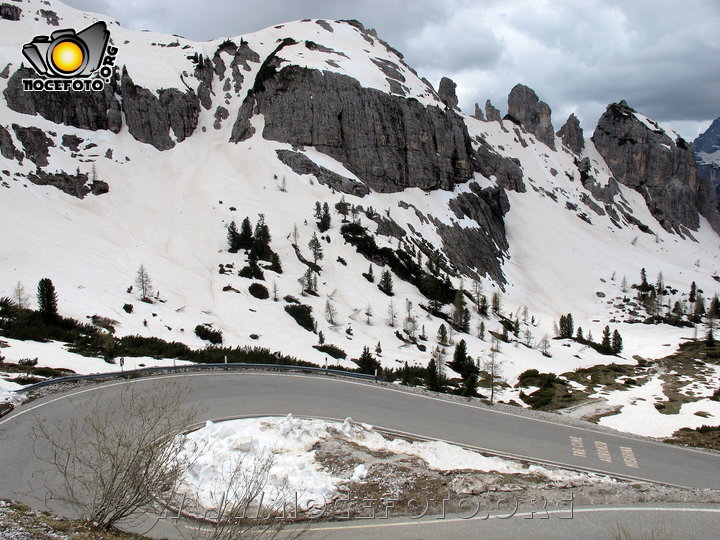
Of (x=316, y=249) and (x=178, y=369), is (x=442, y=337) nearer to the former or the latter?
(x=316, y=249)

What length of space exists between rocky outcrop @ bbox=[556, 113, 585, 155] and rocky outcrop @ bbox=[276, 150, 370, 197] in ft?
446

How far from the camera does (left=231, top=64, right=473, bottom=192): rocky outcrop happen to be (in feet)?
345

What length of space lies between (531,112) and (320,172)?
452ft

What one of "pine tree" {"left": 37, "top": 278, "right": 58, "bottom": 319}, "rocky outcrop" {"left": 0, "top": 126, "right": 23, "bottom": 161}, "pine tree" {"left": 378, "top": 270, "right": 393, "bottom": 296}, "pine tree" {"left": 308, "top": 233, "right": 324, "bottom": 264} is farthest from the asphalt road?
"rocky outcrop" {"left": 0, "top": 126, "right": 23, "bottom": 161}

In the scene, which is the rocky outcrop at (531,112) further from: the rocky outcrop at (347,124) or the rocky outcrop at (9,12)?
the rocky outcrop at (9,12)

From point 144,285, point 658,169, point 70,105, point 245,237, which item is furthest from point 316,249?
point 658,169

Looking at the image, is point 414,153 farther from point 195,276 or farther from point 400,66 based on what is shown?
point 195,276

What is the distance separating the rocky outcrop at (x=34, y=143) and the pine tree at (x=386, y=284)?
2481 inches

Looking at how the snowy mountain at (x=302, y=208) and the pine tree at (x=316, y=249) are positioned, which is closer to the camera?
the snowy mountain at (x=302, y=208)

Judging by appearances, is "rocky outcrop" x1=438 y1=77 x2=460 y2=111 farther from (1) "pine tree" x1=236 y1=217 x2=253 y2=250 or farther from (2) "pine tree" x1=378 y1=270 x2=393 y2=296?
(1) "pine tree" x1=236 y1=217 x2=253 y2=250

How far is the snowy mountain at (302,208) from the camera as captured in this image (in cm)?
5797

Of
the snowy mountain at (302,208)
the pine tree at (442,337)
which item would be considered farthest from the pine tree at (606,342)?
the pine tree at (442,337)

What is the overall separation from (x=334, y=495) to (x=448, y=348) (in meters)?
55.4

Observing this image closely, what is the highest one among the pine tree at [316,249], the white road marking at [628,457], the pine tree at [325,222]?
the pine tree at [325,222]
